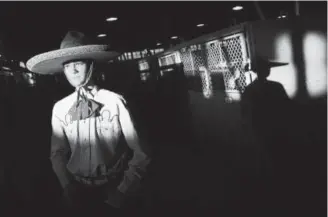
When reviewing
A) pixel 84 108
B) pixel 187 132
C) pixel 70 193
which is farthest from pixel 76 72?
pixel 187 132

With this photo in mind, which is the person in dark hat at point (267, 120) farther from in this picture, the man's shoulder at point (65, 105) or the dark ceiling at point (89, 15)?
the man's shoulder at point (65, 105)

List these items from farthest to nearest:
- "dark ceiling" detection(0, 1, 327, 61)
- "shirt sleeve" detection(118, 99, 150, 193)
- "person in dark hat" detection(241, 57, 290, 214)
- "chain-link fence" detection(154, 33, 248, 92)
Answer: "dark ceiling" detection(0, 1, 327, 61), "chain-link fence" detection(154, 33, 248, 92), "person in dark hat" detection(241, 57, 290, 214), "shirt sleeve" detection(118, 99, 150, 193)

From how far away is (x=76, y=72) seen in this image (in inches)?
77.5

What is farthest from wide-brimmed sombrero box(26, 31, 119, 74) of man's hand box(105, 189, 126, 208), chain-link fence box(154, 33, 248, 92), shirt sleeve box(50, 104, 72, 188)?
chain-link fence box(154, 33, 248, 92)

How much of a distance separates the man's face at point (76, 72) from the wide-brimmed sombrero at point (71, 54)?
A: 0.06 metres

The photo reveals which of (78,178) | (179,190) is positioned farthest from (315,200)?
(78,178)

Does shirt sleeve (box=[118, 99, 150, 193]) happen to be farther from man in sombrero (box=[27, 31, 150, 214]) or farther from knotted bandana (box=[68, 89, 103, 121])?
knotted bandana (box=[68, 89, 103, 121])

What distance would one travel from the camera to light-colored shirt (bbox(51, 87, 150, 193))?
191 centimetres

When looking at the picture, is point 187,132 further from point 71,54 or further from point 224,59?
point 71,54

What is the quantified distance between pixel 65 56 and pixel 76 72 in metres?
0.12

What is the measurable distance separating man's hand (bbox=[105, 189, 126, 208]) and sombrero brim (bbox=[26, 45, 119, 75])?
88 cm


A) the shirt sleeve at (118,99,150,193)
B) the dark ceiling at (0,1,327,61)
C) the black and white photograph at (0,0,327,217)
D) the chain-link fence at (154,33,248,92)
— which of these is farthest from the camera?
the dark ceiling at (0,1,327,61)

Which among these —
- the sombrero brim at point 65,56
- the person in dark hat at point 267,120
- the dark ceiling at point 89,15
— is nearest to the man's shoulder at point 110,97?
the sombrero brim at point 65,56

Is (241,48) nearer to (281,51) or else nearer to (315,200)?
(281,51)
